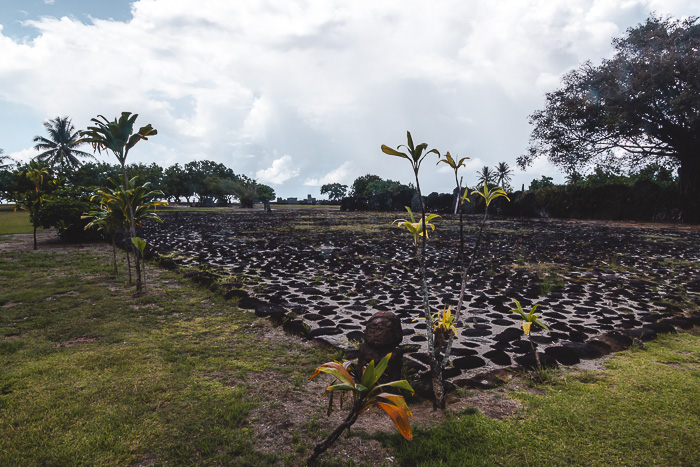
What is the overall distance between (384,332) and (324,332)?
1.57m

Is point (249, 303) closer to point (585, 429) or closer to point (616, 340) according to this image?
point (585, 429)

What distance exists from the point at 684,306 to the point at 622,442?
444cm

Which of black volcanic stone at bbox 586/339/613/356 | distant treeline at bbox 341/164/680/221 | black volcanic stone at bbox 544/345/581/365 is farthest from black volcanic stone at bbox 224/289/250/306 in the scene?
distant treeline at bbox 341/164/680/221

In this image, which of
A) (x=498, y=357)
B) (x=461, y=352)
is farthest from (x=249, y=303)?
(x=498, y=357)

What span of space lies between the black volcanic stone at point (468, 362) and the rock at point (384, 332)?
89 centimetres

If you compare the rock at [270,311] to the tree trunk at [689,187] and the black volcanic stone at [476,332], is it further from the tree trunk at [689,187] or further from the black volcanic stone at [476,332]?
the tree trunk at [689,187]

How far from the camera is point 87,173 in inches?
1961

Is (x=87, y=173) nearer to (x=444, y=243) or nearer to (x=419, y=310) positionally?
(x=444, y=243)

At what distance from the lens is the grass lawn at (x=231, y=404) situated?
6.78 ft

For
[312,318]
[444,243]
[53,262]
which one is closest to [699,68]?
[444,243]

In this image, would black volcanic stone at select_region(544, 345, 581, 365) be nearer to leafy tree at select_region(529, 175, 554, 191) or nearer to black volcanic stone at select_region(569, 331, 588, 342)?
black volcanic stone at select_region(569, 331, 588, 342)

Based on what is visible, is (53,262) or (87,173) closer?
(53,262)

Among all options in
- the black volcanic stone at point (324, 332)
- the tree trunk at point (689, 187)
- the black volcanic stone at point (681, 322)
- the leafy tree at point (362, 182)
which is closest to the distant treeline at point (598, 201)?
the tree trunk at point (689, 187)

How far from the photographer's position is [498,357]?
11.2 ft
